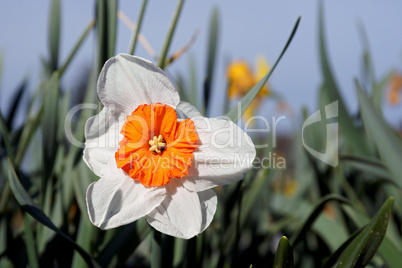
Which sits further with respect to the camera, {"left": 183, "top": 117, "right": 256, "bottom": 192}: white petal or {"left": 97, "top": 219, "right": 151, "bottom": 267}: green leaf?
{"left": 97, "top": 219, "right": 151, "bottom": 267}: green leaf

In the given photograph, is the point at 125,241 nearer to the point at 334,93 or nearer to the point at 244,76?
the point at 334,93

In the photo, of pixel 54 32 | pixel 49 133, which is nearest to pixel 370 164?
pixel 49 133

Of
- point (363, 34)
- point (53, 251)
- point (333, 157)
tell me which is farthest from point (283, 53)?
point (363, 34)

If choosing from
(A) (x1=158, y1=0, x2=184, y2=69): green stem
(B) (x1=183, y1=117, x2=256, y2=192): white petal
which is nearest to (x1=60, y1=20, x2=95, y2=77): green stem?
(A) (x1=158, y1=0, x2=184, y2=69): green stem

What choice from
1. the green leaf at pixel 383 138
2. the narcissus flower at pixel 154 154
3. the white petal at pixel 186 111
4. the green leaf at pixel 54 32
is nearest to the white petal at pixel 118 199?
the narcissus flower at pixel 154 154

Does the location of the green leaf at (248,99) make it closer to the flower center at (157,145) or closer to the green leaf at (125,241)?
the flower center at (157,145)

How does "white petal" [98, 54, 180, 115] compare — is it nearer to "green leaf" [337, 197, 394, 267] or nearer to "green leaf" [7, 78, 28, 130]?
"green leaf" [337, 197, 394, 267]

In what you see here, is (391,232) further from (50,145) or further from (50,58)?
(50,58)
